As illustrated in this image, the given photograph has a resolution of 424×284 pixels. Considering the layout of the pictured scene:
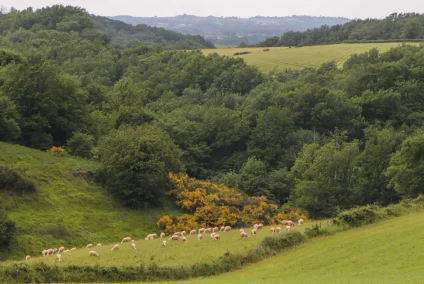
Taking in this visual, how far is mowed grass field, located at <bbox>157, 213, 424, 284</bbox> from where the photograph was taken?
22172mm

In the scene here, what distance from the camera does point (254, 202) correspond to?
55281 millimetres

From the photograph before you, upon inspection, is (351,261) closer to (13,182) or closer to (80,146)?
(13,182)

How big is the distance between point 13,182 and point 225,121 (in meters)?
49.8

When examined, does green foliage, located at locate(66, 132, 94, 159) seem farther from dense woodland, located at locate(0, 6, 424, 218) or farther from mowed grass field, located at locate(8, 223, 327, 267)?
mowed grass field, located at locate(8, 223, 327, 267)

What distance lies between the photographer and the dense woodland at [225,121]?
56.1 m

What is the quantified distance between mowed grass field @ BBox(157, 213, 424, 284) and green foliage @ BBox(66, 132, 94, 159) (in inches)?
1506

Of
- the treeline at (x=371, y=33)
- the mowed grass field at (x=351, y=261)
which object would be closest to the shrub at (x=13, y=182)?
the mowed grass field at (x=351, y=261)

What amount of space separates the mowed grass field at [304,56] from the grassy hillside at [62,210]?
91.6m

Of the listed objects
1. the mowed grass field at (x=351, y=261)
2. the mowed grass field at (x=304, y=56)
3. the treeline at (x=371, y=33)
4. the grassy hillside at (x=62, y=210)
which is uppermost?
the treeline at (x=371, y=33)

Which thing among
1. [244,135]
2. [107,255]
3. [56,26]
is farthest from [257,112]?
[56,26]

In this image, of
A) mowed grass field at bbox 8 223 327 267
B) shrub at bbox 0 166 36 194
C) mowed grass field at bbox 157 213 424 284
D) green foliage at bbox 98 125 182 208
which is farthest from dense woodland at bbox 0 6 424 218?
mowed grass field at bbox 8 223 327 267

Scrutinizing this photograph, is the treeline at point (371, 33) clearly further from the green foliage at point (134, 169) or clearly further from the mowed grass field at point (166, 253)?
the mowed grass field at point (166, 253)

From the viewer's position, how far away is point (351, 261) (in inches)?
998

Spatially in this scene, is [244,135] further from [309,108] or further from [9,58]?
[9,58]
